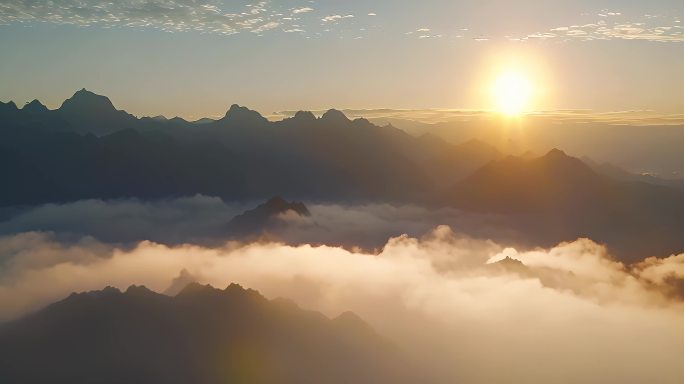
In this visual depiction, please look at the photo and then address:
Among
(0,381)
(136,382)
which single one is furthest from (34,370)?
(136,382)

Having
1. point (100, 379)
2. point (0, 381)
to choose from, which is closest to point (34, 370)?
point (0, 381)

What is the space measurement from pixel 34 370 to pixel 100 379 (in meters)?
23.3

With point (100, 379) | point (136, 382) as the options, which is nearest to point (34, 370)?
point (100, 379)

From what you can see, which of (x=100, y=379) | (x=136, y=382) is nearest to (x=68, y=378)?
(x=100, y=379)

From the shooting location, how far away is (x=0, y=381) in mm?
194000

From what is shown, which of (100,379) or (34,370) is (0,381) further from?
(100,379)

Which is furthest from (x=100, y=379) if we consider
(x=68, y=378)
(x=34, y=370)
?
(x=34, y=370)

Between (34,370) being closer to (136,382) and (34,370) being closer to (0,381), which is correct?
(0,381)

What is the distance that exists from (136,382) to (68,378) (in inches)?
927

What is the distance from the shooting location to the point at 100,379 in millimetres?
199250

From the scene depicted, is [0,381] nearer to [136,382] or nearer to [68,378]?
[68,378]

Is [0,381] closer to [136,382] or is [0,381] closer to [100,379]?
[100,379]

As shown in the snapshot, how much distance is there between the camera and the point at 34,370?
19912 cm

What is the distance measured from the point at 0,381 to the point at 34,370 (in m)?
10.5
